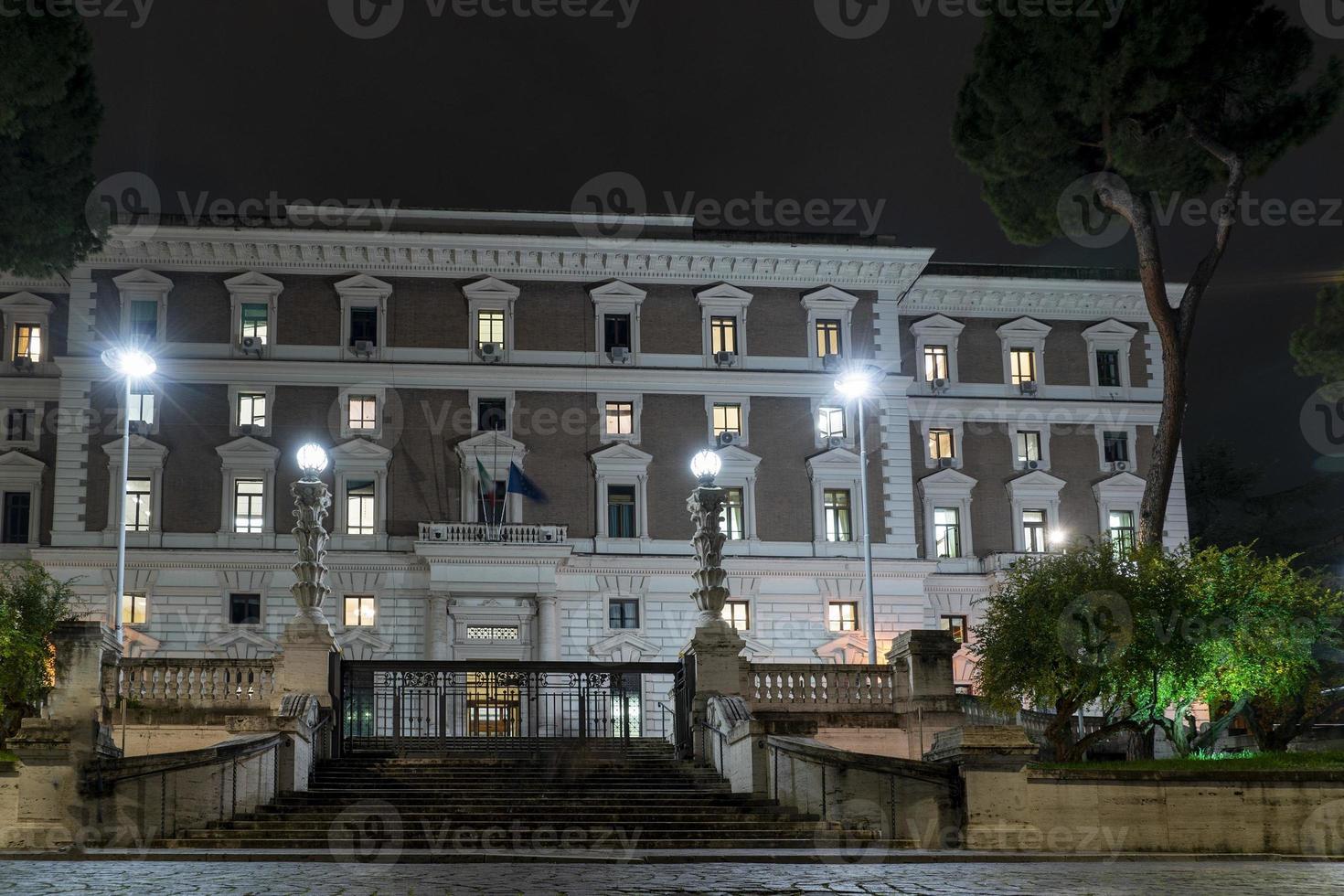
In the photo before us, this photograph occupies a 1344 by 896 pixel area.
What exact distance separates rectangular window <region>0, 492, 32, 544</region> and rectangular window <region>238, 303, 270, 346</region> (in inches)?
338

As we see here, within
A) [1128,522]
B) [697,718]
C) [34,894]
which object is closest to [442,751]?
[697,718]

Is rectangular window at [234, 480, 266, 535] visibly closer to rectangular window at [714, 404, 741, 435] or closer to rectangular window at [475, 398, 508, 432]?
rectangular window at [475, 398, 508, 432]

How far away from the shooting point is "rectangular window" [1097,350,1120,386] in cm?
5353

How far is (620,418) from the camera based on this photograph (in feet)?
161

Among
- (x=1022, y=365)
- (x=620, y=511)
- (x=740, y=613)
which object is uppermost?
(x=1022, y=365)

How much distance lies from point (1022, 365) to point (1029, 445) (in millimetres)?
2951

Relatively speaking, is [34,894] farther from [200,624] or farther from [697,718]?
[200,624]

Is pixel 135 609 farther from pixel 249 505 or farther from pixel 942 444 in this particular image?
pixel 942 444

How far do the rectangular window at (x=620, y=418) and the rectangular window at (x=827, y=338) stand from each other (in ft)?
22.2

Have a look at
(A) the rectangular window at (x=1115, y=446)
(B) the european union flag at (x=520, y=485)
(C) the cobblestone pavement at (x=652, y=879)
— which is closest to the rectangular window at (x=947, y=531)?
(A) the rectangular window at (x=1115, y=446)

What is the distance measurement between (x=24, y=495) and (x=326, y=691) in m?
28.0

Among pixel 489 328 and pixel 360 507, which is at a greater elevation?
pixel 489 328

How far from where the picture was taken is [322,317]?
4828 centimetres

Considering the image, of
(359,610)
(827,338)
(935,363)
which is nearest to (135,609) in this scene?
(359,610)
